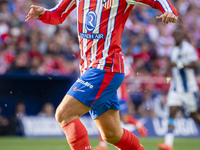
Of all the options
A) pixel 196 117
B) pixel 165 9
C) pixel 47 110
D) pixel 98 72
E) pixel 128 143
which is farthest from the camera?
pixel 47 110

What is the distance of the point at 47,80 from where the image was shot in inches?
414

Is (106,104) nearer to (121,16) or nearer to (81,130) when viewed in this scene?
(81,130)

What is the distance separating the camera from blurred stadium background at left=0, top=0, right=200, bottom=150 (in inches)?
391

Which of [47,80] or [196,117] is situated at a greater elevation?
[47,80]

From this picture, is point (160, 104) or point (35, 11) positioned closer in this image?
point (35, 11)

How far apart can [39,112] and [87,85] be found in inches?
282

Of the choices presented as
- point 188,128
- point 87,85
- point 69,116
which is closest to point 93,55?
point 87,85

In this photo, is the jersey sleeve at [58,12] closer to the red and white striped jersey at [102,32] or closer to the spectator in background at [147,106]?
the red and white striped jersey at [102,32]

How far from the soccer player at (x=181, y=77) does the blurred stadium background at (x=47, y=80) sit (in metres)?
1.44

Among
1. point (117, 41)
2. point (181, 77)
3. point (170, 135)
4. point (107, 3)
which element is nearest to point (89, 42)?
point (117, 41)

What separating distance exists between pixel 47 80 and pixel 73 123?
6929 millimetres

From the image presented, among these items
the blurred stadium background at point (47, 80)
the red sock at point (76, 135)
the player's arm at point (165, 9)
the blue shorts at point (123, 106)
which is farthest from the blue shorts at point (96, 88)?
the blurred stadium background at point (47, 80)

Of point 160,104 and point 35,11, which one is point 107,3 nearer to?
point 35,11

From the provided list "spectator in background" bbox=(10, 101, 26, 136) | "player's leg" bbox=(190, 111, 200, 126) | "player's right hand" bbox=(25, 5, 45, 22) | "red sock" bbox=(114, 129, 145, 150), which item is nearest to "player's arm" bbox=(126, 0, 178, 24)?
"player's right hand" bbox=(25, 5, 45, 22)
